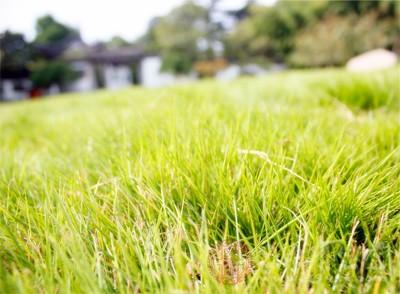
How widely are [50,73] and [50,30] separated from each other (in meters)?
23.0

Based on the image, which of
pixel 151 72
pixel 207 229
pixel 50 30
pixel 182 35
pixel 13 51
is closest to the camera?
pixel 207 229

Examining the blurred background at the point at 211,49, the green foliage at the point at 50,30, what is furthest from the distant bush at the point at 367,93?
the green foliage at the point at 50,30

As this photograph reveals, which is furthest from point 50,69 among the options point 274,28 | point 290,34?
point 290,34

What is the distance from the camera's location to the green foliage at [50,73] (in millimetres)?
20484

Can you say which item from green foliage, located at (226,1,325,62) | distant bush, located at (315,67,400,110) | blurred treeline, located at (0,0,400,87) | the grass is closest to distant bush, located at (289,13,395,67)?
blurred treeline, located at (0,0,400,87)

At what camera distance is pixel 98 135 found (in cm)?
102

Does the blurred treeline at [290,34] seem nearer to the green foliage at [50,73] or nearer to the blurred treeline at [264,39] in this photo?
the blurred treeline at [264,39]

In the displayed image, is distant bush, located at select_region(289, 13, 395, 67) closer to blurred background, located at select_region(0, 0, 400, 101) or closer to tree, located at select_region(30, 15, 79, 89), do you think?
blurred background, located at select_region(0, 0, 400, 101)

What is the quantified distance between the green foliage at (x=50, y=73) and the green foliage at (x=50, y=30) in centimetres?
2112

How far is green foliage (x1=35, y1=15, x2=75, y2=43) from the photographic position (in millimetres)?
38875

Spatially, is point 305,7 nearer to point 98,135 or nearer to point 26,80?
point 26,80

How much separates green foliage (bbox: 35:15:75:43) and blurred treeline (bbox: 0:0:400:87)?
1461 cm

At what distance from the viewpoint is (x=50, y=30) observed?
128 ft

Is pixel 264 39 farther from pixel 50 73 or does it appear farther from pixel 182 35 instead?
pixel 50 73
